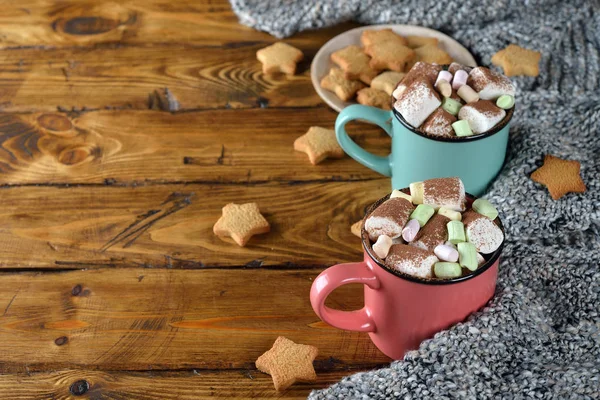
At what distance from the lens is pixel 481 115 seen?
95 centimetres

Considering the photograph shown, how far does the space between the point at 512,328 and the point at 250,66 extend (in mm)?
675

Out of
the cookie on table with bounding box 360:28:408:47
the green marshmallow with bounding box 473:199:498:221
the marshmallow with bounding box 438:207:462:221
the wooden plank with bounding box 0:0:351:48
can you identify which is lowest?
the wooden plank with bounding box 0:0:351:48

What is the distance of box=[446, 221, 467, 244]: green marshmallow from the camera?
2.64 feet

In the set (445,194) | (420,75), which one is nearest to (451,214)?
(445,194)

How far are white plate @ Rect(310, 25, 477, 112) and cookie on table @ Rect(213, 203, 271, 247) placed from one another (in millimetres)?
255

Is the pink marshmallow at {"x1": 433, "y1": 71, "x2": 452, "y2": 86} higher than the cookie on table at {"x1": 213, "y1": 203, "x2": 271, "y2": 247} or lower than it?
higher

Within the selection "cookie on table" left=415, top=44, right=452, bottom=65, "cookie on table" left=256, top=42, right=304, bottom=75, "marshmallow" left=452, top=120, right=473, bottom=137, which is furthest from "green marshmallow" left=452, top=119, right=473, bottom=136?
"cookie on table" left=256, top=42, right=304, bottom=75

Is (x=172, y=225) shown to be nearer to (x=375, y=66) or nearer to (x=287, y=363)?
(x=287, y=363)

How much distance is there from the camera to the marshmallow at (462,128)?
95 centimetres

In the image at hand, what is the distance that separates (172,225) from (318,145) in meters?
0.24

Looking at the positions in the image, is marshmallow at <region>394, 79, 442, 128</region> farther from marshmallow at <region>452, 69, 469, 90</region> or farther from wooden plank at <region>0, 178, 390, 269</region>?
wooden plank at <region>0, 178, 390, 269</region>

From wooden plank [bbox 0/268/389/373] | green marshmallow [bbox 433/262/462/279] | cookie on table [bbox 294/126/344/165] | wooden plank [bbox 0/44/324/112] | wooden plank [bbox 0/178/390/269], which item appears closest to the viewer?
green marshmallow [bbox 433/262/462/279]

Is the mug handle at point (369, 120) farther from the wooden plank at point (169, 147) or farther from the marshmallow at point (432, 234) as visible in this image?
the marshmallow at point (432, 234)

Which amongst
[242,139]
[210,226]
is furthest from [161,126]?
[210,226]
